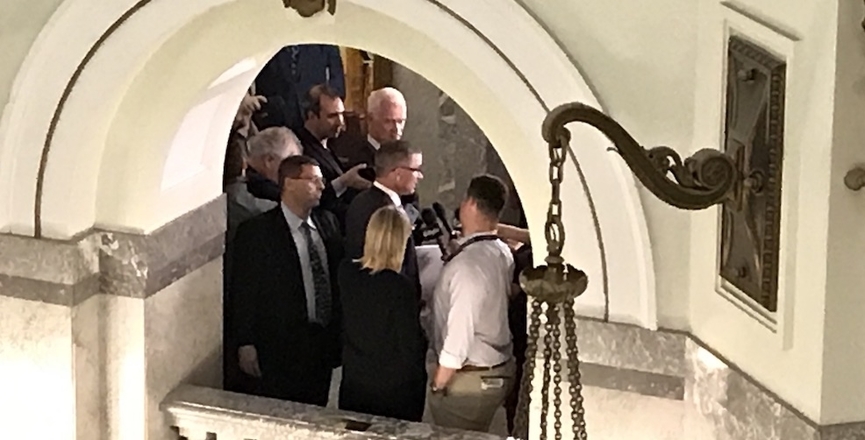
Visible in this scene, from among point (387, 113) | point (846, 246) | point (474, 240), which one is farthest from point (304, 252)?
point (846, 246)

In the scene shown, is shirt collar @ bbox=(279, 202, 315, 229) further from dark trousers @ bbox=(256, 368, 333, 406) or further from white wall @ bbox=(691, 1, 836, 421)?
white wall @ bbox=(691, 1, 836, 421)

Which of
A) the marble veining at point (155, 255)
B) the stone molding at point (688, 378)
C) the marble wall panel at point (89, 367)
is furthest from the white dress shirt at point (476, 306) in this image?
the stone molding at point (688, 378)

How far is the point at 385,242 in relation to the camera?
5859mm

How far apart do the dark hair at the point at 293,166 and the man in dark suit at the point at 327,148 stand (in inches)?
23.8

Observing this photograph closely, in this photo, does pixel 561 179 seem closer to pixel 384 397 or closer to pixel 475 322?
pixel 475 322

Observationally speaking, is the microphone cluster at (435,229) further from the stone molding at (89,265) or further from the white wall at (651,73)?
the white wall at (651,73)

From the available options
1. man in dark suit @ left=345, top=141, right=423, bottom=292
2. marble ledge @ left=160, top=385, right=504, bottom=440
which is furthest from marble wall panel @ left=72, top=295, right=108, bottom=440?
man in dark suit @ left=345, top=141, right=423, bottom=292

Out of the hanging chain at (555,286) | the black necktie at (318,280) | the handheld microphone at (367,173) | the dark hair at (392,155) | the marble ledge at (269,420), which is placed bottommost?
the marble ledge at (269,420)

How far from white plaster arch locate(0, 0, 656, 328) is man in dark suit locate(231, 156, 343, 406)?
628 mm

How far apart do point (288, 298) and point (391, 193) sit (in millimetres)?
695

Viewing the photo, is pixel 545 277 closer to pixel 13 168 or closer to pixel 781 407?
pixel 781 407

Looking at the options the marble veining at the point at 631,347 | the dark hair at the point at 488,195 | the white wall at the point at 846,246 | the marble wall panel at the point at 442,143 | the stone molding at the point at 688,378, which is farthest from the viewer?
the marble wall panel at the point at 442,143

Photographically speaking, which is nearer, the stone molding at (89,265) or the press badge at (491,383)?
the stone molding at (89,265)

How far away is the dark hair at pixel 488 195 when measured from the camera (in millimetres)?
6078
